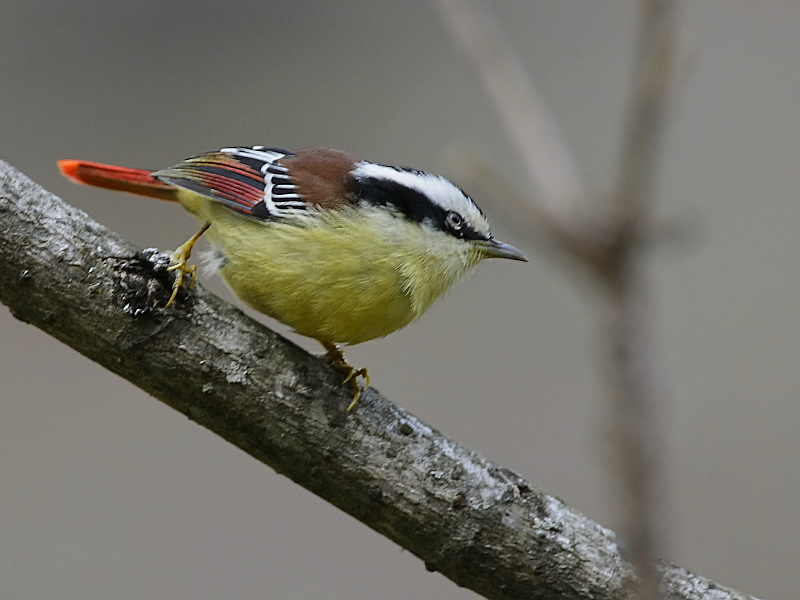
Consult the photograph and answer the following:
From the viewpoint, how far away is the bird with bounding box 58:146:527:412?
2.26 m

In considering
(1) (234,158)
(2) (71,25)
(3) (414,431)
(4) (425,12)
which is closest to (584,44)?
(4) (425,12)

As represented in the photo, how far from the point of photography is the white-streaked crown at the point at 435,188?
2.48 m

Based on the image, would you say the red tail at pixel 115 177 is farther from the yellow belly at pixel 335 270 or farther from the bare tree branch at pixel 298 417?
the bare tree branch at pixel 298 417

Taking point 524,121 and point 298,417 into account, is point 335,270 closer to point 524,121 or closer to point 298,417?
point 298,417

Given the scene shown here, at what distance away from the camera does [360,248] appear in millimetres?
2293

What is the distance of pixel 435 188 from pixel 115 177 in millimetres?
985

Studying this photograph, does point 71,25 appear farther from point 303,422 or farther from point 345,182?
point 303,422

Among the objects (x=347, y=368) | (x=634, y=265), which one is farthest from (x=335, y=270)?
(x=634, y=265)

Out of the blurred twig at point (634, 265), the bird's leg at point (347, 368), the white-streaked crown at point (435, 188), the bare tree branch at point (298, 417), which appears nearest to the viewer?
the blurred twig at point (634, 265)

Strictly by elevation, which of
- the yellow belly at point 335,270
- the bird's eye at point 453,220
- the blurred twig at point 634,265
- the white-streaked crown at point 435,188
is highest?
the white-streaked crown at point 435,188

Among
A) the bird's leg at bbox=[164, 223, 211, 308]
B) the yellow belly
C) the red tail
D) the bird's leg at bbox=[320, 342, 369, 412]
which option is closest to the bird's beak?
the yellow belly

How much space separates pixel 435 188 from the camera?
2496 mm

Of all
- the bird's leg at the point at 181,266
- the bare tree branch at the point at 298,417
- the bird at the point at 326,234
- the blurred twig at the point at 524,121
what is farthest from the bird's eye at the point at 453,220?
the blurred twig at the point at 524,121

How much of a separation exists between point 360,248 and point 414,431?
51cm
